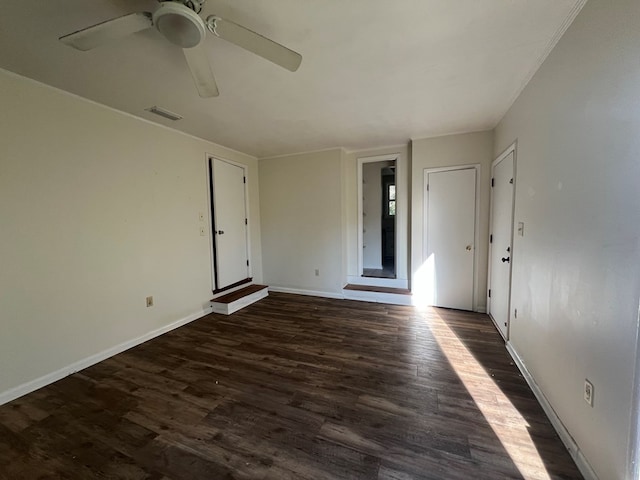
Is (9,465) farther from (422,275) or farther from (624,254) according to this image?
(422,275)

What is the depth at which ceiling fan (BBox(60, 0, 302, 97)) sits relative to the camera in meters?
1.22

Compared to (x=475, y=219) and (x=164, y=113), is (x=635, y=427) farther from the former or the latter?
(x=164, y=113)

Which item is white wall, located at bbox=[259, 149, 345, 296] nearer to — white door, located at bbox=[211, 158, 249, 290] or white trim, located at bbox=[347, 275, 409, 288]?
white trim, located at bbox=[347, 275, 409, 288]

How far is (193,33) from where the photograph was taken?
1318mm

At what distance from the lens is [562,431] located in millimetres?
1505

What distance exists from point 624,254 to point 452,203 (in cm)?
261

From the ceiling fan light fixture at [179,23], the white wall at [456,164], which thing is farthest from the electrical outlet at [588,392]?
the ceiling fan light fixture at [179,23]

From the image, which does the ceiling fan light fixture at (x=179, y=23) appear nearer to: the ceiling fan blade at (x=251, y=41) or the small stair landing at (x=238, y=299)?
the ceiling fan blade at (x=251, y=41)

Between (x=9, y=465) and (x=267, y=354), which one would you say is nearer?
(x=9, y=465)

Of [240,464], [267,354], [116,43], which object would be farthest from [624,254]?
[116,43]

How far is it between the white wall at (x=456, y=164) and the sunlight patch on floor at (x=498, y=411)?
1249 millimetres

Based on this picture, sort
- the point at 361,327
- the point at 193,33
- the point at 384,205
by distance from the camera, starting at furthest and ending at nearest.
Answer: the point at 384,205
the point at 361,327
the point at 193,33

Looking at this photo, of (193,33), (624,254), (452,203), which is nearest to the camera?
(624,254)

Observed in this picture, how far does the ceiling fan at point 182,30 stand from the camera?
122 cm
